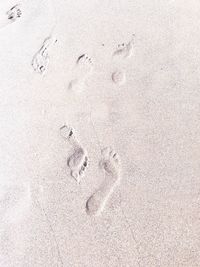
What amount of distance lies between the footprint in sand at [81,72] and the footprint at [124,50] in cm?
20

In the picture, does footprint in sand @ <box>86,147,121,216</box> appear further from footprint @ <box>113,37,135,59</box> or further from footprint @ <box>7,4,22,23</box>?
footprint @ <box>7,4,22,23</box>

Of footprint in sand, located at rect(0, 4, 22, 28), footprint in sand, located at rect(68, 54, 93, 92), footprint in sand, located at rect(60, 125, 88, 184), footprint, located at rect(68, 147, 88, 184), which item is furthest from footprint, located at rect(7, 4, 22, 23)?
footprint, located at rect(68, 147, 88, 184)

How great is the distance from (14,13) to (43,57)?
0.70m

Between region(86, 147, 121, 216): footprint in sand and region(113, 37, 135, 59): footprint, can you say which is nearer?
region(86, 147, 121, 216): footprint in sand

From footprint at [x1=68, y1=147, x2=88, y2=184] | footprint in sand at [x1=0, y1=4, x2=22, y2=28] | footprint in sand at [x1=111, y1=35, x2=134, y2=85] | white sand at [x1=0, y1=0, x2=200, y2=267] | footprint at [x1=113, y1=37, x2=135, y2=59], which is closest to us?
white sand at [x1=0, y1=0, x2=200, y2=267]

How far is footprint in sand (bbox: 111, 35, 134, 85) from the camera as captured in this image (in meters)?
2.69

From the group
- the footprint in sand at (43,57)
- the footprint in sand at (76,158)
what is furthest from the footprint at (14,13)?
the footprint in sand at (76,158)

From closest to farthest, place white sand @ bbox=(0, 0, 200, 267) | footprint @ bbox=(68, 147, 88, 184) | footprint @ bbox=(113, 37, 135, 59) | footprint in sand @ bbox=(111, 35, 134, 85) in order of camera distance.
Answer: white sand @ bbox=(0, 0, 200, 267), footprint @ bbox=(68, 147, 88, 184), footprint in sand @ bbox=(111, 35, 134, 85), footprint @ bbox=(113, 37, 135, 59)

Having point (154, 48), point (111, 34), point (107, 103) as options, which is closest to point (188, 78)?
point (154, 48)

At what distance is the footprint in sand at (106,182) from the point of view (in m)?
2.16

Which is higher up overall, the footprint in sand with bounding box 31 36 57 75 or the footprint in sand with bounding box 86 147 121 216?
the footprint in sand with bounding box 31 36 57 75

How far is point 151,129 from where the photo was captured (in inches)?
94.7

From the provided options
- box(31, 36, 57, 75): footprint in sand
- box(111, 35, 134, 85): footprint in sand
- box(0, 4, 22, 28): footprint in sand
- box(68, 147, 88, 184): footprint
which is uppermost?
box(0, 4, 22, 28): footprint in sand

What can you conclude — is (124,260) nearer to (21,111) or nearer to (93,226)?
(93,226)
